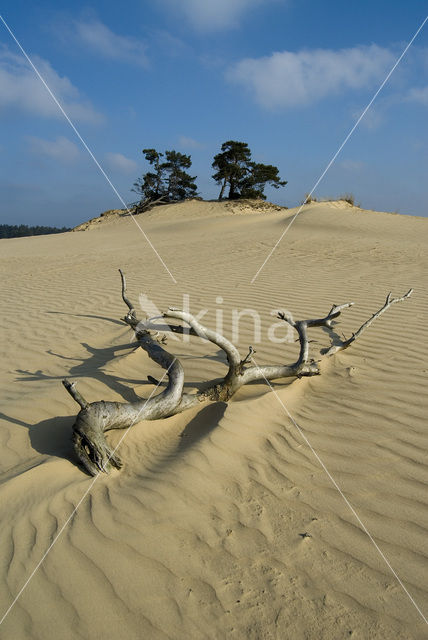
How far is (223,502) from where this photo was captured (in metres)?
2.19

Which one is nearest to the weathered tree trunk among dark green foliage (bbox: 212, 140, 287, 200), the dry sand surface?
the dry sand surface

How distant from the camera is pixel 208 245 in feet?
44.8

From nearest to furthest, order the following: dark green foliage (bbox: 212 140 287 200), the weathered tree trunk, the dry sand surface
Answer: the dry sand surface
the weathered tree trunk
dark green foliage (bbox: 212 140 287 200)

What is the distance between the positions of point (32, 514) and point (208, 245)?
39.8ft

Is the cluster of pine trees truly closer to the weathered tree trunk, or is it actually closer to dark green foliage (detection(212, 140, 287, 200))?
dark green foliage (detection(212, 140, 287, 200))

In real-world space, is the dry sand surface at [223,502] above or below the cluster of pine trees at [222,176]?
below

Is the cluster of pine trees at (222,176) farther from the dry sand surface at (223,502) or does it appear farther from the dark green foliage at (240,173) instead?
the dry sand surface at (223,502)

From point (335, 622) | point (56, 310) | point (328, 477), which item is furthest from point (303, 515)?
point (56, 310)

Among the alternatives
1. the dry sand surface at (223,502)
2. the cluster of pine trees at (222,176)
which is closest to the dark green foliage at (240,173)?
the cluster of pine trees at (222,176)

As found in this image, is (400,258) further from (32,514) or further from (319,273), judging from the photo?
(32,514)

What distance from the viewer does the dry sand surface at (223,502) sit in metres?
1.64

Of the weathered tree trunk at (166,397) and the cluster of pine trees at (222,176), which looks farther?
the cluster of pine trees at (222,176)

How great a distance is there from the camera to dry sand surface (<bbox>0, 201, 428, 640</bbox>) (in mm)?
1641

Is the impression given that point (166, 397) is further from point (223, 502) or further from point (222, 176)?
point (222, 176)
